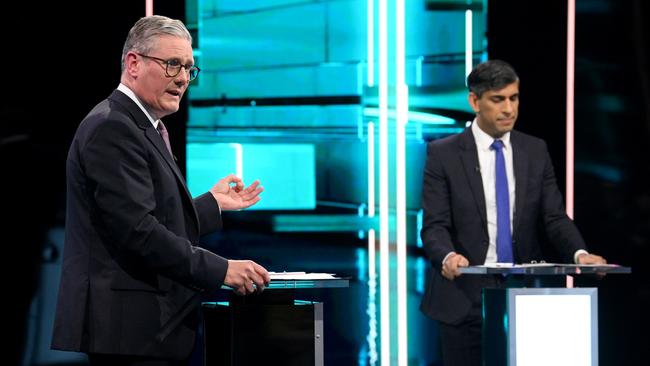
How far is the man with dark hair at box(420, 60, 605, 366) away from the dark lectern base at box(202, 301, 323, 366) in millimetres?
924

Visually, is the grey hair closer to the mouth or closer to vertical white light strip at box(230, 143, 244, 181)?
the mouth

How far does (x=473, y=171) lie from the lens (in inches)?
151

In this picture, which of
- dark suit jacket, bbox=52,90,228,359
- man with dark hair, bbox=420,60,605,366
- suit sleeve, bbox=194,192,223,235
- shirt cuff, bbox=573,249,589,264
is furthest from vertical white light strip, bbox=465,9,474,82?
dark suit jacket, bbox=52,90,228,359

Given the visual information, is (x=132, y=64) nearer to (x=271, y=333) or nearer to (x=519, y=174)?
(x=271, y=333)

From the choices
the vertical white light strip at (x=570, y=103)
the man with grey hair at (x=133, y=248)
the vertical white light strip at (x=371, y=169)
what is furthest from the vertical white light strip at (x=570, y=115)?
the man with grey hair at (x=133, y=248)

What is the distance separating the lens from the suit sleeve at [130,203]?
2547 millimetres

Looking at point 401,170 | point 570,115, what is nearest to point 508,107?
point 401,170

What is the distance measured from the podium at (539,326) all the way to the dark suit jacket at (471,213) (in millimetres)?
349

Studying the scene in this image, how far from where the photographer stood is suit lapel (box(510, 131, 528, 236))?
150 inches

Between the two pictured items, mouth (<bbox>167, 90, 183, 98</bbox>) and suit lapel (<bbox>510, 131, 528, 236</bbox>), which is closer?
mouth (<bbox>167, 90, 183, 98</bbox>)

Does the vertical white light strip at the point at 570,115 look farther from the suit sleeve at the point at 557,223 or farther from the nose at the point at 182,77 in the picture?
the nose at the point at 182,77

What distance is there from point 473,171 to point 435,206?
197 mm

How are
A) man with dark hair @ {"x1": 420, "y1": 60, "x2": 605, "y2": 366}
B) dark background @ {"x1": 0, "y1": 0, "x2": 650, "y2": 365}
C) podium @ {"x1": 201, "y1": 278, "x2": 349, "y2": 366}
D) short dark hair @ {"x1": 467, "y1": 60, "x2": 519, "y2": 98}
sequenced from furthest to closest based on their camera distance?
dark background @ {"x1": 0, "y1": 0, "x2": 650, "y2": 365} < short dark hair @ {"x1": 467, "y1": 60, "x2": 519, "y2": 98} < man with dark hair @ {"x1": 420, "y1": 60, "x2": 605, "y2": 366} < podium @ {"x1": 201, "y1": 278, "x2": 349, "y2": 366}

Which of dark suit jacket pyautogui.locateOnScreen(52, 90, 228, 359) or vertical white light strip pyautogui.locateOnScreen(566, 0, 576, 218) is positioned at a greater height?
vertical white light strip pyautogui.locateOnScreen(566, 0, 576, 218)
